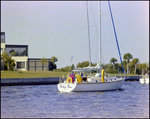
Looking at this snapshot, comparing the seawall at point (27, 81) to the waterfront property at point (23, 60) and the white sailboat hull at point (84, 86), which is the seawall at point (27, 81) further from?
the waterfront property at point (23, 60)

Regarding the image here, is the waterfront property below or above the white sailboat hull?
above

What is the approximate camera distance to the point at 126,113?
1847 cm

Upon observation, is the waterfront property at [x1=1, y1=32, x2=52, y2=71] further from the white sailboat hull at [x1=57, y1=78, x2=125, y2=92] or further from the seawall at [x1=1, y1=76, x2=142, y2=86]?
the white sailboat hull at [x1=57, y1=78, x2=125, y2=92]

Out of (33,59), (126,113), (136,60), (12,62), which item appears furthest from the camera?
(136,60)

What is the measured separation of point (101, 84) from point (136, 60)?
7773cm

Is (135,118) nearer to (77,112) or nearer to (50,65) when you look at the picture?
(77,112)

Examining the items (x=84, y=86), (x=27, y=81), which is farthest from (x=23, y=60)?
(x=84, y=86)

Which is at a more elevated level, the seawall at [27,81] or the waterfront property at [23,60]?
the waterfront property at [23,60]

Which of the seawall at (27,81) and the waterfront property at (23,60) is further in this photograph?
the waterfront property at (23,60)

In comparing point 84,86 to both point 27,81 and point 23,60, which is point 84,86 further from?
point 23,60

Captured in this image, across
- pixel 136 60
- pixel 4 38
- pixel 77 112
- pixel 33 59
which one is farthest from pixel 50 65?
pixel 77 112

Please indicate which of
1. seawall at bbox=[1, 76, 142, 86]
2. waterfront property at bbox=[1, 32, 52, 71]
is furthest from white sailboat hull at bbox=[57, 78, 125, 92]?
waterfront property at bbox=[1, 32, 52, 71]

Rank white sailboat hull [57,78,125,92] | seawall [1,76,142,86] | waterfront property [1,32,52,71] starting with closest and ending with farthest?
white sailboat hull [57,78,125,92], seawall [1,76,142,86], waterfront property [1,32,52,71]

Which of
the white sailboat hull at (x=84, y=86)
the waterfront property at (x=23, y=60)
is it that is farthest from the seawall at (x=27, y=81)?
the waterfront property at (x=23, y=60)
